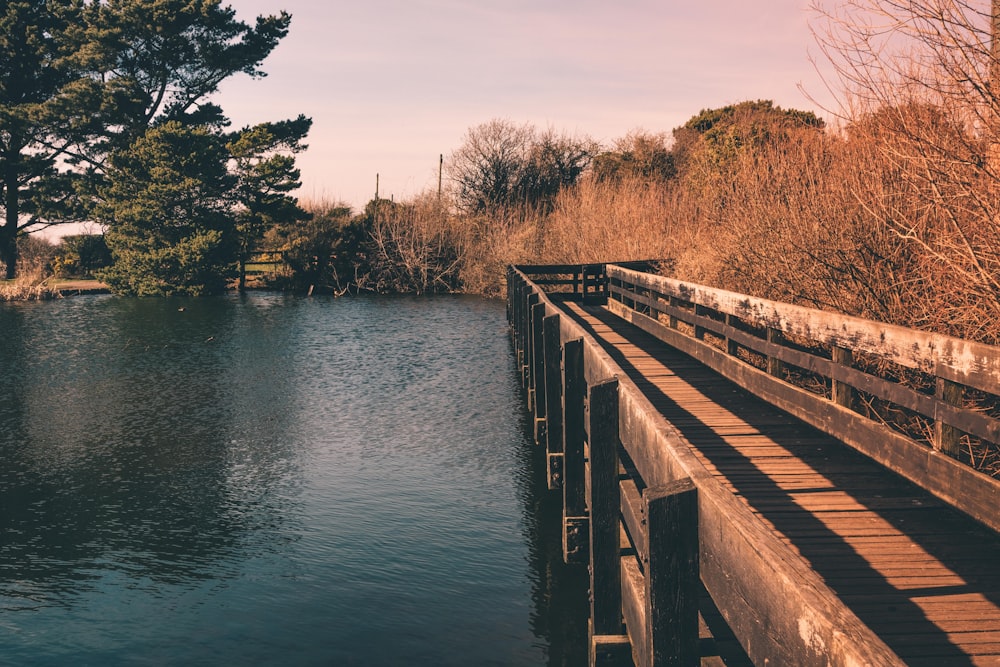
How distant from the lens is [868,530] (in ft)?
15.7

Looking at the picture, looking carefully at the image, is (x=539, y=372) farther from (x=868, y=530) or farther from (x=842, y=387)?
(x=868, y=530)

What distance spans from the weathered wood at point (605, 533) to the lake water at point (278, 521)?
108cm

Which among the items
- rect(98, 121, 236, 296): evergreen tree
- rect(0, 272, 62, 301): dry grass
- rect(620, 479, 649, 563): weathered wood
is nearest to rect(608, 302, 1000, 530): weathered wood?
rect(620, 479, 649, 563): weathered wood

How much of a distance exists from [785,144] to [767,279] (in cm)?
339

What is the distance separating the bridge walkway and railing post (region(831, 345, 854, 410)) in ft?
1.10

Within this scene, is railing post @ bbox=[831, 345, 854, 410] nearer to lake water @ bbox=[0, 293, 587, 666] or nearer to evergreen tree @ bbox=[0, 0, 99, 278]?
lake water @ bbox=[0, 293, 587, 666]

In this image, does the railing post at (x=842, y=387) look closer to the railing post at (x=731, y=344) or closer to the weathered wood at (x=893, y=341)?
the weathered wood at (x=893, y=341)

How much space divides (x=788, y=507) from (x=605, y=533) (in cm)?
128

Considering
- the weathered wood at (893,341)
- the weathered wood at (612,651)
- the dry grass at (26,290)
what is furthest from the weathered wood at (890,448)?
the dry grass at (26,290)

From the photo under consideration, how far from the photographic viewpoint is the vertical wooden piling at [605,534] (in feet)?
19.2

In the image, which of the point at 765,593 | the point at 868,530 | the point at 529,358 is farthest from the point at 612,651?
the point at 529,358

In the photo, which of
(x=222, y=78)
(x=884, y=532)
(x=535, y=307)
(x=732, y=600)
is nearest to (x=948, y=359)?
(x=884, y=532)

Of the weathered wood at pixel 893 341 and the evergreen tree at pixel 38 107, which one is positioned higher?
the evergreen tree at pixel 38 107

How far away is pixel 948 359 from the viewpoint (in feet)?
16.4
